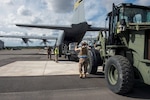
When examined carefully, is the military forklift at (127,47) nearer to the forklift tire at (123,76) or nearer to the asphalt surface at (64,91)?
the forklift tire at (123,76)

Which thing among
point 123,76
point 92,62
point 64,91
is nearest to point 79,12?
point 92,62

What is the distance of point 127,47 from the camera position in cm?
697

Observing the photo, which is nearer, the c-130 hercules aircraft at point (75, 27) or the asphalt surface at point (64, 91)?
the asphalt surface at point (64, 91)

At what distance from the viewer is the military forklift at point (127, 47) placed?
605 centimetres

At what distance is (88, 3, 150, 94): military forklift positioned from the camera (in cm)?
605

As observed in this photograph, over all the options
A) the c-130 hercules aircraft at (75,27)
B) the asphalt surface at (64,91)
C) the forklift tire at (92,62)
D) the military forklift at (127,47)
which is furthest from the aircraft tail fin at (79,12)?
the asphalt surface at (64,91)

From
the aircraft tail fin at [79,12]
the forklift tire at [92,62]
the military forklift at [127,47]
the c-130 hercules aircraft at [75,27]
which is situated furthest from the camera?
the c-130 hercules aircraft at [75,27]

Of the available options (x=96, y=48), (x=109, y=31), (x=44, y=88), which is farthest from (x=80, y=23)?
(x=44, y=88)

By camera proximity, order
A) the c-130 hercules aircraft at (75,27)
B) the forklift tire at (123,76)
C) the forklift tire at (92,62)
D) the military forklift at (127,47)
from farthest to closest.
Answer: the c-130 hercules aircraft at (75,27), the forklift tire at (92,62), the forklift tire at (123,76), the military forklift at (127,47)

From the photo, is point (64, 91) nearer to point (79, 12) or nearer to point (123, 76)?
point (123, 76)

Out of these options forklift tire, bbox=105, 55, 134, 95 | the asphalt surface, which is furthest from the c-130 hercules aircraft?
forklift tire, bbox=105, 55, 134, 95

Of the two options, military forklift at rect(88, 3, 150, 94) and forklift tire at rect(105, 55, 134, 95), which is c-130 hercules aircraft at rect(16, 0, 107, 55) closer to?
military forklift at rect(88, 3, 150, 94)

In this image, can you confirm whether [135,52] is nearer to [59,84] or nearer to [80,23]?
[59,84]

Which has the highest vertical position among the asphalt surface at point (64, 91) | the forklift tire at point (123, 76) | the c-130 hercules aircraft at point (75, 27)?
the c-130 hercules aircraft at point (75, 27)
